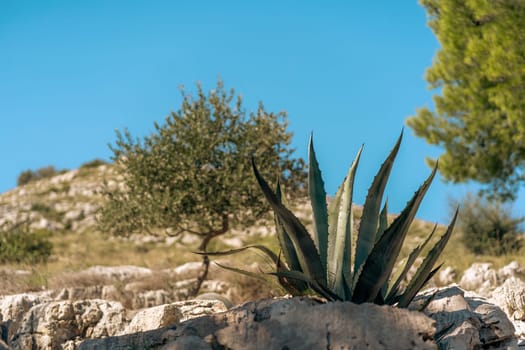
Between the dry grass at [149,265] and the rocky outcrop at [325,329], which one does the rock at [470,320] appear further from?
the dry grass at [149,265]

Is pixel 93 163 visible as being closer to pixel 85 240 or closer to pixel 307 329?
pixel 85 240

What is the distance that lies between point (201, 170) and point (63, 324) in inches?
300

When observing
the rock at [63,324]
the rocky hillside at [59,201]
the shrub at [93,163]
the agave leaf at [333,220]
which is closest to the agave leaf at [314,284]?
A: the agave leaf at [333,220]

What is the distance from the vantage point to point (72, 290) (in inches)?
463

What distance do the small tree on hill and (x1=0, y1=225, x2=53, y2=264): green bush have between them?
883 centimetres

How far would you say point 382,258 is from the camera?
434 centimetres

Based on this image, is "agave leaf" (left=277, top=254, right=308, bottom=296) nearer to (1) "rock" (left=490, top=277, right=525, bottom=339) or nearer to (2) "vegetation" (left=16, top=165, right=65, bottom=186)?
(1) "rock" (left=490, top=277, right=525, bottom=339)

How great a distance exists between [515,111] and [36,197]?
112 ft

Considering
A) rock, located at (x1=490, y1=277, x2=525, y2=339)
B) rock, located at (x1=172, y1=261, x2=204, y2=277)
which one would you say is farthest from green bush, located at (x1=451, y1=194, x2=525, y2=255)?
rock, located at (x1=490, y1=277, x2=525, y2=339)

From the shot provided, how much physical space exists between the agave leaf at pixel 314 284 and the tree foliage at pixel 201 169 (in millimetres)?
9032

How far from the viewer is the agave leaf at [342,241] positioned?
4.71 meters

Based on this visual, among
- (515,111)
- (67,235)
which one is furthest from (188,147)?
(67,235)

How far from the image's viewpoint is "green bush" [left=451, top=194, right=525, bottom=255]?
17984 mm

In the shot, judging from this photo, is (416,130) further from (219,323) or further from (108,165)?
(108,165)
